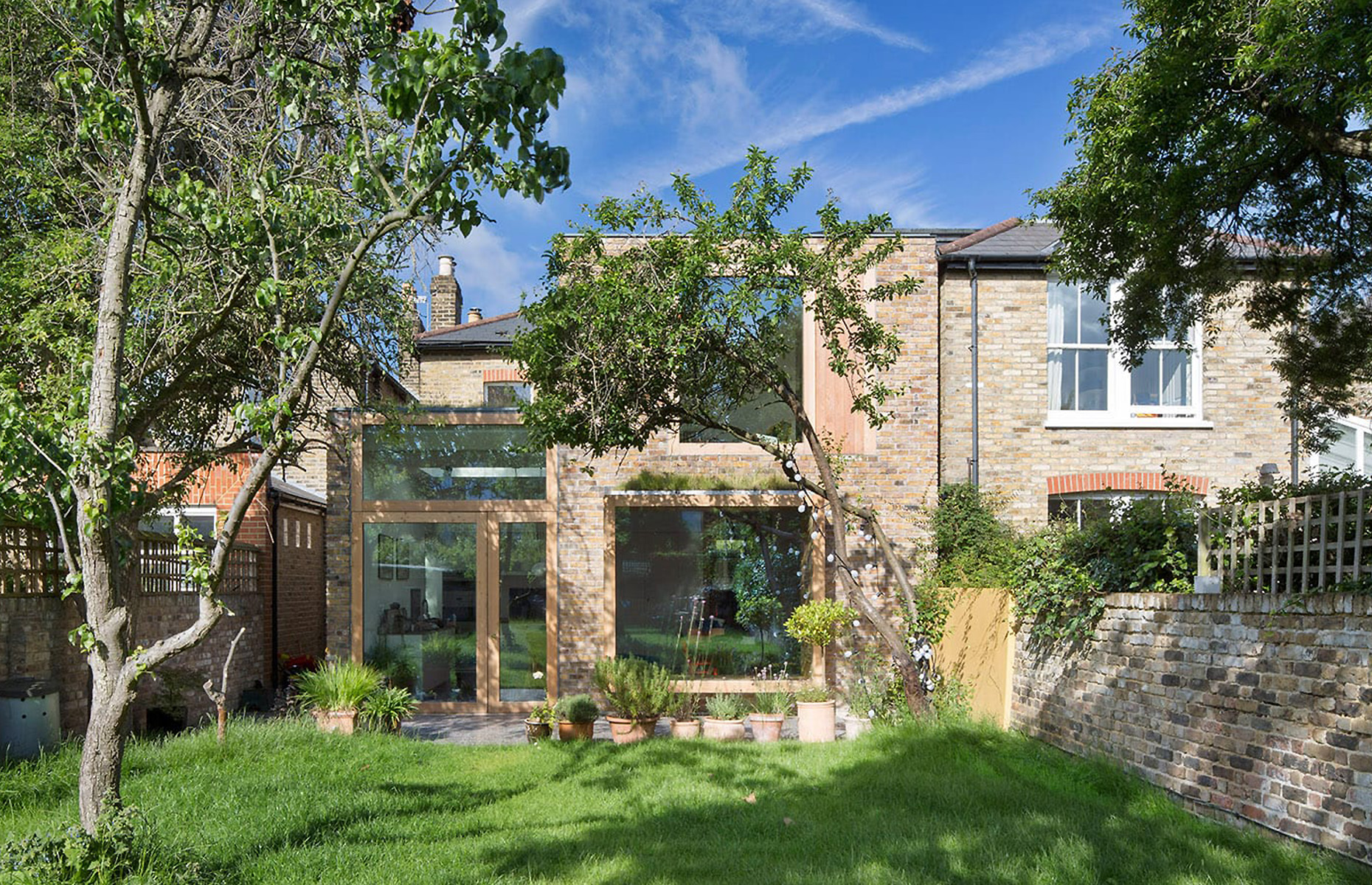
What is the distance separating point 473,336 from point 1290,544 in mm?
13393

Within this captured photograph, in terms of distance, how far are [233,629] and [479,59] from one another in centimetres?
1128

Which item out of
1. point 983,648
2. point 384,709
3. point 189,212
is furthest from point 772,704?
point 189,212

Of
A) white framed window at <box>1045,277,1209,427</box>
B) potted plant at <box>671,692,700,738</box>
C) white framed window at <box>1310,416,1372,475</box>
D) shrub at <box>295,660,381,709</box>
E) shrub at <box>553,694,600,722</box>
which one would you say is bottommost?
potted plant at <box>671,692,700,738</box>

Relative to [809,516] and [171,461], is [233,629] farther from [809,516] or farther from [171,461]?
[809,516]

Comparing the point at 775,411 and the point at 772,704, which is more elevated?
the point at 775,411

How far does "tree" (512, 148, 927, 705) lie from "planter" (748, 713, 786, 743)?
5.04 feet

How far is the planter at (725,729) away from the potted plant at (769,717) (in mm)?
192

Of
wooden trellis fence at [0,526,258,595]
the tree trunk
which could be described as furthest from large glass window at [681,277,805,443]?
the tree trunk

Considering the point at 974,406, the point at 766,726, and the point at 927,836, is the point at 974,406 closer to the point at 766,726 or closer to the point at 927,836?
the point at 766,726

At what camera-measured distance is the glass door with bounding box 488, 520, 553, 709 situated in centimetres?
1354

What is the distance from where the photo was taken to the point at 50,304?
8430 millimetres

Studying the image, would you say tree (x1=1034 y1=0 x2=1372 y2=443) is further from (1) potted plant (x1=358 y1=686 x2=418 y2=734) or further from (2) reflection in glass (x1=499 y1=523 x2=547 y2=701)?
(1) potted plant (x1=358 y1=686 x2=418 y2=734)

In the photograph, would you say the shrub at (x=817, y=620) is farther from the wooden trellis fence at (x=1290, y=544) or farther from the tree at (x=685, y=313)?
the wooden trellis fence at (x=1290, y=544)

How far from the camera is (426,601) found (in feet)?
44.8
